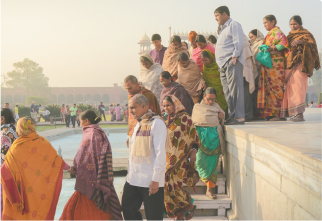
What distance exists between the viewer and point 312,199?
5.34 feet

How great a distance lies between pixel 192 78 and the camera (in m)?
4.81

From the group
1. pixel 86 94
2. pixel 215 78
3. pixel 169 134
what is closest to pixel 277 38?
pixel 215 78

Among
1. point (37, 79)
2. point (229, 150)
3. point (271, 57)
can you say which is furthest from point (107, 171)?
point (37, 79)

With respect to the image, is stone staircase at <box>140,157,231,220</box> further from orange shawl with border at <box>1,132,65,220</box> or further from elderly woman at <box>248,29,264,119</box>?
elderly woman at <box>248,29,264,119</box>

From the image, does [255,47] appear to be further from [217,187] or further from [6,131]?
[6,131]

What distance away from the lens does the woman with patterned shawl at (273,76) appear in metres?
4.35

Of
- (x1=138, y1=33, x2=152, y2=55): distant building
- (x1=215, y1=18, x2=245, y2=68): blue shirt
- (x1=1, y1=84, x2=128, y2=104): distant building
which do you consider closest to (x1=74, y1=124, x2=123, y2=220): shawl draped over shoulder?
(x1=215, y1=18, x2=245, y2=68): blue shirt

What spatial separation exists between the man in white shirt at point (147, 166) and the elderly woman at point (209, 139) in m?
1.38

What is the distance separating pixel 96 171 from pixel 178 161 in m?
0.92

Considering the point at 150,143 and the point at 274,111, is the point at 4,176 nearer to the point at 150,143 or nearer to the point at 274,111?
the point at 150,143

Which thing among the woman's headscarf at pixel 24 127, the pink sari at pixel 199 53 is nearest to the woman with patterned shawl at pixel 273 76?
the pink sari at pixel 199 53

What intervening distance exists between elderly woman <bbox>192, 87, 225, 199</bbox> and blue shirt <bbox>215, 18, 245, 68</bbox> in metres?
→ 0.71

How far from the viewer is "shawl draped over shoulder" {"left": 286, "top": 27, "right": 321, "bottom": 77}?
159 inches

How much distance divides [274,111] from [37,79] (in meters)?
60.3
